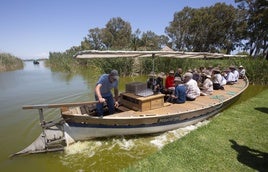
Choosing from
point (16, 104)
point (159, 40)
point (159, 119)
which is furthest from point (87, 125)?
point (159, 40)

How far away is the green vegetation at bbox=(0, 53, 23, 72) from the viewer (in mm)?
32188

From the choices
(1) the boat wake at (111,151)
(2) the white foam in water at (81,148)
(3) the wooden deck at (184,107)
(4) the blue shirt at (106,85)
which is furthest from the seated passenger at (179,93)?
(2) the white foam in water at (81,148)

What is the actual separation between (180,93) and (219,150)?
2.89 metres

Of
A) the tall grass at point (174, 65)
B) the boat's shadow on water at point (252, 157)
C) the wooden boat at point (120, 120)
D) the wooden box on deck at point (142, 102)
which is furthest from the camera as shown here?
the tall grass at point (174, 65)

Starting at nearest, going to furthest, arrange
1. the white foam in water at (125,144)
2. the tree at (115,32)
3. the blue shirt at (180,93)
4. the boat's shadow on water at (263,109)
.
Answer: the white foam in water at (125,144) → the blue shirt at (180,93) → the boat's shadow on water at (263,109) → the tree at (115,32)

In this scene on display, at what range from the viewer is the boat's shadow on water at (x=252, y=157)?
13.4ft

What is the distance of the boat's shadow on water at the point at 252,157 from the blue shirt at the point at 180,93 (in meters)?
2.68

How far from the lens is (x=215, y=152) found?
462 cm

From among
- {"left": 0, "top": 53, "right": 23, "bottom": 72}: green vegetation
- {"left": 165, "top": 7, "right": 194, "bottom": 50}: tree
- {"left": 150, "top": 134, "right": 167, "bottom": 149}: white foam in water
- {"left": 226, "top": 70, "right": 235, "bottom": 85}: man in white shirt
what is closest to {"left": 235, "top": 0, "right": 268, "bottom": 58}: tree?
{"left": 165, "top": 7, "right": 194, "bottom": 50}: tree

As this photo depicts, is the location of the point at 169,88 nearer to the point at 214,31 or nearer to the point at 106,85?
the point at 106,85

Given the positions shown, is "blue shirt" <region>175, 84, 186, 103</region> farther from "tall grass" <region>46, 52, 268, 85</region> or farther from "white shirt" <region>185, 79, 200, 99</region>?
"tall grass" <region>46, 52, 268, 85</region>

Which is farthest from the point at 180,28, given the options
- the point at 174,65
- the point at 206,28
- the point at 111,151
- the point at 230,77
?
the point at 111,151

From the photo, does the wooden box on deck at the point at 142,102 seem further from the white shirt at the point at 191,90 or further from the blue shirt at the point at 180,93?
the white shirt at the point at 191,90

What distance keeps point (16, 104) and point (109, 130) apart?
7548 millimetres
